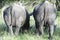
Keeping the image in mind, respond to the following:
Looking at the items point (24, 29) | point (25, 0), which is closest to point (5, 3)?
point (25, 0)

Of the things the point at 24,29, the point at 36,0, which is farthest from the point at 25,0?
the point at 24,29

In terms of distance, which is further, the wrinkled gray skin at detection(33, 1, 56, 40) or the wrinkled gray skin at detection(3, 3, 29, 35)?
the wrinkled gray skin at detection(3, 3, 29, 35)

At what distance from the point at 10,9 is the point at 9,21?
0.44m

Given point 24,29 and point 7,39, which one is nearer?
point 7,39

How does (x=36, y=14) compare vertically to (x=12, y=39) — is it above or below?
above

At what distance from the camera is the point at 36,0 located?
26.5 meters

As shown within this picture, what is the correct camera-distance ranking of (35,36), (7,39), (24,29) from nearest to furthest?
(7,39)
(35,36)
(24,29)

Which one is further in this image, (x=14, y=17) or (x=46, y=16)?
(x=14, y=17)

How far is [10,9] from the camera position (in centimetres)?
961

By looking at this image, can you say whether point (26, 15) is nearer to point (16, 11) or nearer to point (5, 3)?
point (16, 11)

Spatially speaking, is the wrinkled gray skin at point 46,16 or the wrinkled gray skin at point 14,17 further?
the wrinkled gray skin at point 14,17

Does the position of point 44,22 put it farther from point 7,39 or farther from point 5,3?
point 5,3

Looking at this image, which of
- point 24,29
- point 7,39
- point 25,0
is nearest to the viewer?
A: point 7,39

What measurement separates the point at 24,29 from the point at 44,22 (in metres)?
1.47
